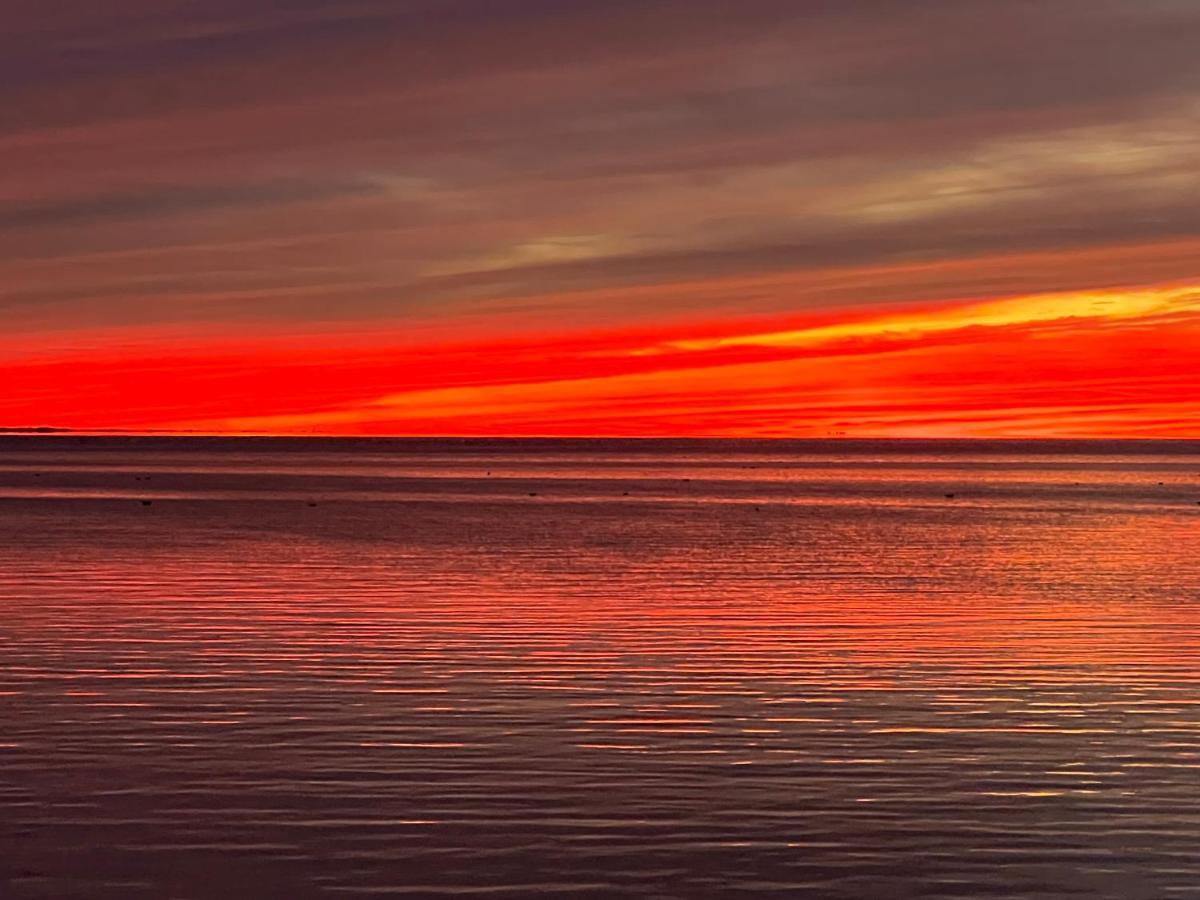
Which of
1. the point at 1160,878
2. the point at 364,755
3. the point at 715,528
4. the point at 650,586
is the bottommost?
the point at 1160,878

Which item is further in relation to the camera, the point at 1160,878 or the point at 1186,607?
the point at 1186,607

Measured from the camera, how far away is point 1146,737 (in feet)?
62.8

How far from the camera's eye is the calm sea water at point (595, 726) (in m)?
13.6

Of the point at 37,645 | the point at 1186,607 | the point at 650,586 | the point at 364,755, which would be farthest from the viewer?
the point at 650,586

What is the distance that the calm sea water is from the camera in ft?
44.6

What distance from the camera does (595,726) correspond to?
64.4 feet

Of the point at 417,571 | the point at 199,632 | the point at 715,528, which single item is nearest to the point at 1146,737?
the point at 199,632

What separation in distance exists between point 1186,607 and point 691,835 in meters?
23.7

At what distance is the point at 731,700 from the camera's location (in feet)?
71.1

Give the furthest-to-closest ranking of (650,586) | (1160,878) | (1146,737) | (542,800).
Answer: (650,586), (1146,737), (542,800), (1160,878)

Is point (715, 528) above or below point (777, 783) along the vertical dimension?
above

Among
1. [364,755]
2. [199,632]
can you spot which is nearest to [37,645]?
[199,632]

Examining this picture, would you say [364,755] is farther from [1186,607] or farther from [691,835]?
[1186,607]

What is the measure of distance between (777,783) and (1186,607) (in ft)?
70.2
